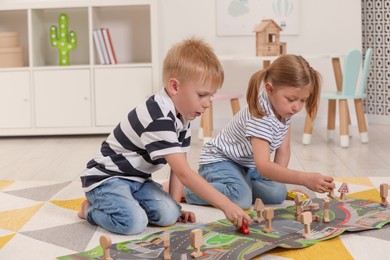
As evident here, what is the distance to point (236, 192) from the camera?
1.89 metres

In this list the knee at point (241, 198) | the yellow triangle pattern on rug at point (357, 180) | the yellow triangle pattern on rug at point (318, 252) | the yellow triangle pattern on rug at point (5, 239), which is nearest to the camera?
the yellow triangle pattern on rug at point (318, 252)

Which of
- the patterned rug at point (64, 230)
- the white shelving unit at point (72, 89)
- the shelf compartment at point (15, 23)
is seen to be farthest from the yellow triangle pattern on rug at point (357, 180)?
the shelf compartment at point (15, 23)

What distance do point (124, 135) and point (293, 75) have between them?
476 millimetres

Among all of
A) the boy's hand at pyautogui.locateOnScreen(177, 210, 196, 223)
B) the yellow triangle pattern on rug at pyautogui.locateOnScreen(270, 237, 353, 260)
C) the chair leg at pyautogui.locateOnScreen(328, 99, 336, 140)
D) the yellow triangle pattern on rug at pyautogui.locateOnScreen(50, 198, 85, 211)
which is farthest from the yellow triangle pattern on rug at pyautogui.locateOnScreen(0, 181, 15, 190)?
the chair leg at pyautogui.locateOnScreen(328, 99, 336, 140)

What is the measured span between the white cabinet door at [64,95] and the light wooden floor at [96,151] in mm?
129

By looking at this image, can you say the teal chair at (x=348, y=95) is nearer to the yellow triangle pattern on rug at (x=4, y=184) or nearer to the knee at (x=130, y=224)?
the yellow triangle pattern on rug at (x=4, y=184)

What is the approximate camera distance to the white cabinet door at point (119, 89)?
373 centimetres

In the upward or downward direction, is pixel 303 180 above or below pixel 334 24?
below

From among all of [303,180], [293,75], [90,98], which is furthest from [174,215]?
[90,98]

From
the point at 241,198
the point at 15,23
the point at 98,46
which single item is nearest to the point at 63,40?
the point at 98,46

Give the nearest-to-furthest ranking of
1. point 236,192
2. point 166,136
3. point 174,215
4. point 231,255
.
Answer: point 231,255
point 166,136
point 174,215
point 236,192

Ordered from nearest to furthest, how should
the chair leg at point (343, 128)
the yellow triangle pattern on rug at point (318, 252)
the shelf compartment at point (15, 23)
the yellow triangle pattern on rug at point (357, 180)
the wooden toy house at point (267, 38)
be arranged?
the yellow triangle pattern on rug at point (318, 252)
the yellow triangle pattern on rug at point (357, 180)
the chair leg at point (343, 128)
the wooden toy house at point (267, 38)
the shelf compartment at point (15, 23)

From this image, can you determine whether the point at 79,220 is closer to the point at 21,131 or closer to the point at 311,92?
the point at 311,92

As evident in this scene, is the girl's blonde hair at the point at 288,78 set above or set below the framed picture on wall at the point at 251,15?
below
